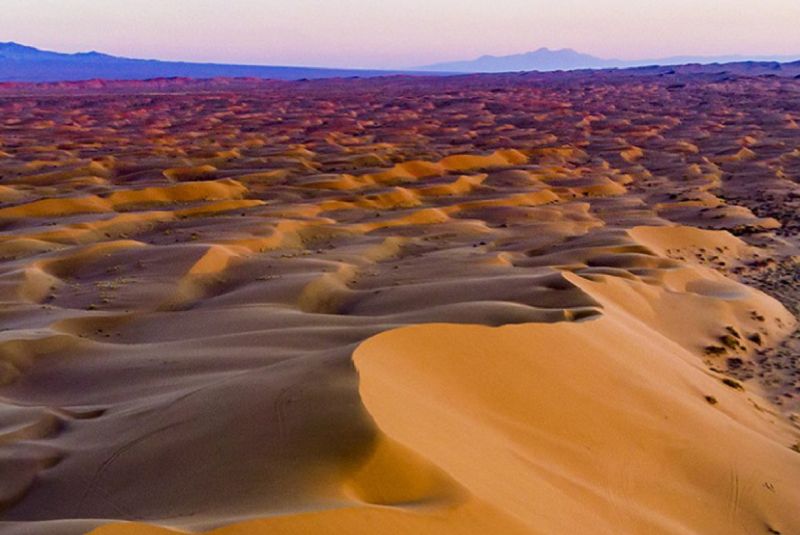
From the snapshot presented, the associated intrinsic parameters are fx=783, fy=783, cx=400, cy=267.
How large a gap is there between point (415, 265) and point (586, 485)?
6078 mm

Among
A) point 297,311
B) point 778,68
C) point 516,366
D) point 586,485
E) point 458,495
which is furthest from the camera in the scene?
point 778,68

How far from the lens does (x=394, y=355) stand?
5.52 m

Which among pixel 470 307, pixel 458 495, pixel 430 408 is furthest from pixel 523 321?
pixel 458 495

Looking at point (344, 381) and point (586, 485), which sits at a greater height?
point (344, 381)

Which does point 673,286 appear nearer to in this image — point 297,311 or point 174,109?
point 297,311

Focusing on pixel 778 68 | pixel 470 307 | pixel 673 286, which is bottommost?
pixel 778 68

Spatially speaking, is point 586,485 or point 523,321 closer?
point 586,485

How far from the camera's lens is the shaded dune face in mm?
3908

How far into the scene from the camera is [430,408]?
4836 mm

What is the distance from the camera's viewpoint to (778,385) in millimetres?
7379

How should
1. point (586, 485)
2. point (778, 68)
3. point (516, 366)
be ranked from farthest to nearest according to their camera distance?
1. point (778, 68)
2. point (516, 366)
3. point (586, 485)

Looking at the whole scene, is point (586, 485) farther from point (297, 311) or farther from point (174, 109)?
point (174, 109)

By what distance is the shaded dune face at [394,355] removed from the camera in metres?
3.91

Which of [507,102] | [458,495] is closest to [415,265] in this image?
[458,495]
